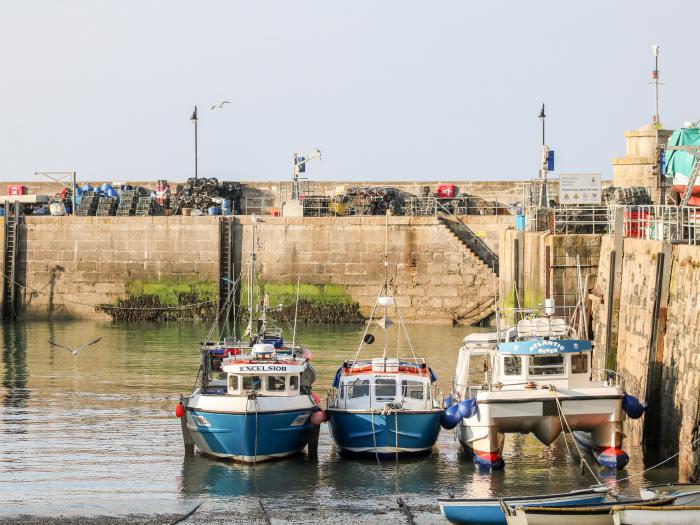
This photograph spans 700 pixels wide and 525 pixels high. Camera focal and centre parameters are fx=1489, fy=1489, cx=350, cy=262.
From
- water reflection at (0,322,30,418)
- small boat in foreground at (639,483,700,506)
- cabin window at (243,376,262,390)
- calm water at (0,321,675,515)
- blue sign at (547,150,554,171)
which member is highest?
blue sign at (547,150,554,171)

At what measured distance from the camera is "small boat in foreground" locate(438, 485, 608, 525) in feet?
75.7

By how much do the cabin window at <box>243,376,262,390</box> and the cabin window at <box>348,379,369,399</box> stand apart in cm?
184

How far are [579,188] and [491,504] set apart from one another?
24369mm

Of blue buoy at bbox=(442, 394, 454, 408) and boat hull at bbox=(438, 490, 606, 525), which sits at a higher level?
blue buoy at bbox=(442, 394, 454, 408)

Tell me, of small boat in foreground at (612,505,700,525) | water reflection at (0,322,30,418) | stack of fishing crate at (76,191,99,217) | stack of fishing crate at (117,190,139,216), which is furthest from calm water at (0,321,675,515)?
stack of fishing crate at (76,191,99,217)

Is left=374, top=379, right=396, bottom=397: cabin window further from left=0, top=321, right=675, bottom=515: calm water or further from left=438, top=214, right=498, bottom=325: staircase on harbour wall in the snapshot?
left=438, top=214, right=498, bottom=325: staircase on harbour wall

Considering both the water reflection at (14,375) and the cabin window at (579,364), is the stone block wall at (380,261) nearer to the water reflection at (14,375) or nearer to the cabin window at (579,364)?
the water reflection at (14,375)

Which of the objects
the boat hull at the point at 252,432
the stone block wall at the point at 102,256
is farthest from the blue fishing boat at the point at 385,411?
the stone block wall at the point at 102,256

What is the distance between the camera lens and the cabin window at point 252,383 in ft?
95.8

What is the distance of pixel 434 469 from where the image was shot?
2866cm

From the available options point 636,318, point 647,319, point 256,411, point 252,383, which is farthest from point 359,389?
point 636,318

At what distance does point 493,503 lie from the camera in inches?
925

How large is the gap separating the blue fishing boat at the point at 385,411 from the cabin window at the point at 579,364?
2715 mm

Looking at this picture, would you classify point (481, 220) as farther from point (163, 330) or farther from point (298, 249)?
point (163, 330)
